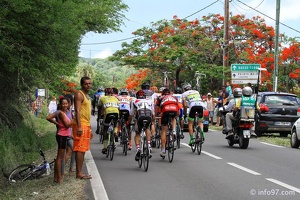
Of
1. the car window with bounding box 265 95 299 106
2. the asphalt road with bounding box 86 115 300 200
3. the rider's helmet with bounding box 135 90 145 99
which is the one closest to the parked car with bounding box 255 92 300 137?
the car window with bounding box 265 95 299 106

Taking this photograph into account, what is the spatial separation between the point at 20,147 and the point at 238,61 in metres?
26.8

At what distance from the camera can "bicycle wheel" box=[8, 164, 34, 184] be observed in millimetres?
10602

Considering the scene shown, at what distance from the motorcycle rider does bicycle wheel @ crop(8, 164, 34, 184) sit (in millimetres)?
6705

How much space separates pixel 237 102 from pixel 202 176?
5.61m

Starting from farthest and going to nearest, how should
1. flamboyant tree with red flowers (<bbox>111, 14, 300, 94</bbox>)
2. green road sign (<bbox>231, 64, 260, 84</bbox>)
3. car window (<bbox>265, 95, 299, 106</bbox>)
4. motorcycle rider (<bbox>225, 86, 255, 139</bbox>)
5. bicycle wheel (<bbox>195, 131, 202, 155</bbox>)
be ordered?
flamboyant tree with red flowers (<bbox>111, 14, 300, 94</bbox>) → green road sign (<bbox>231, 64, 260, 84</bbox>) → car window (<bbox>265, 95, 299, 106</bbox>) → motorcycle rider (<bbox>225, 86, 255, 139</bbox>) → bicycle wheel (<bbox>195, 131, 202, 155</bbox>)

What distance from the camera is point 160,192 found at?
8.51m

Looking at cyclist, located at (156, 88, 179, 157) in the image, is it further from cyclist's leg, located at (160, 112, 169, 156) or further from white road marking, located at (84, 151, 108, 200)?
white road marking, located at (84, 151, 108, 200)

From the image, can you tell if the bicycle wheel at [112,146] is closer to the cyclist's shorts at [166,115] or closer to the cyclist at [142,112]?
the cyclist at [142,112]

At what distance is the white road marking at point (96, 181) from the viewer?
8.17 m

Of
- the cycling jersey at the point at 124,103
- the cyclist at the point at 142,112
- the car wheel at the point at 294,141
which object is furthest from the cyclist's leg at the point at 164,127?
the car wheel at the point at 294,141

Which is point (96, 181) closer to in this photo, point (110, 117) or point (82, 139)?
point (82, 139)

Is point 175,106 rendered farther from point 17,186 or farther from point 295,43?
point 295,43

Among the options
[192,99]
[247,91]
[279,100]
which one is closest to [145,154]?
[192,99]

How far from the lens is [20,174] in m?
10.9
